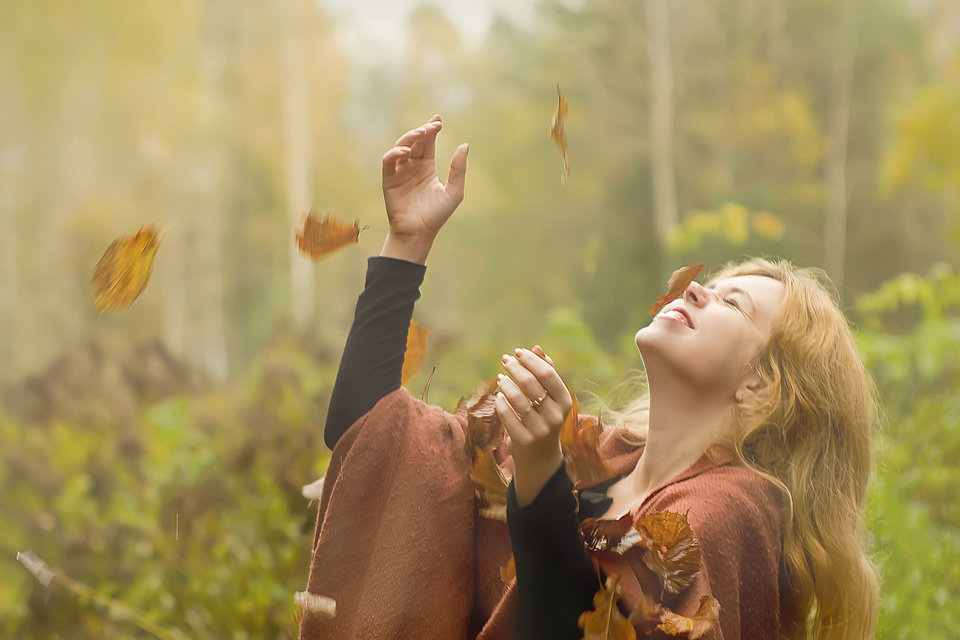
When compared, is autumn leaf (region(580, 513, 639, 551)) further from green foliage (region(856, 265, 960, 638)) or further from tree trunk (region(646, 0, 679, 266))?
tree trunk (region(646, 0, 679, 266))

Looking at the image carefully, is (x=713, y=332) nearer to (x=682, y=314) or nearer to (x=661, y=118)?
(x=682, y=314)

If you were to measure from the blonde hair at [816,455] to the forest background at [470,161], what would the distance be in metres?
2.77

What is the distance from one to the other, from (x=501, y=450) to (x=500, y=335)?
3942 mm

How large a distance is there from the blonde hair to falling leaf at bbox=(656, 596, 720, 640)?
6.8 inches

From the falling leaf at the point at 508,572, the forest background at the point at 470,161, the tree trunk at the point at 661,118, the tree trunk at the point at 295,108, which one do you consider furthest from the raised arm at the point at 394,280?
the tree trunk at the point at 661,118

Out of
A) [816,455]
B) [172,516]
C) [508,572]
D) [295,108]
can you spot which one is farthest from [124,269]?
[295,108]

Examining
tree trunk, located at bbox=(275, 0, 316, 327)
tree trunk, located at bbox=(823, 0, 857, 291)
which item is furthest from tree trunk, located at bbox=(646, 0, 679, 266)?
tree trunk, located at bbox=(275, 0, 316, 327)

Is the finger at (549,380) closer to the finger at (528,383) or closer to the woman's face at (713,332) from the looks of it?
the finger at (528,383)

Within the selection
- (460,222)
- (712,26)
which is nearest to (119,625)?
(460,222)

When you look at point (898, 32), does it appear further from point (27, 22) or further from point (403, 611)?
point (403, 611)

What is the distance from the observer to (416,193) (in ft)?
3.61

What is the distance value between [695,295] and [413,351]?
0.35 m

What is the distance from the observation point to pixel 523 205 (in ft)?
17.8

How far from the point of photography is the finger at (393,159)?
1059 millimetres
